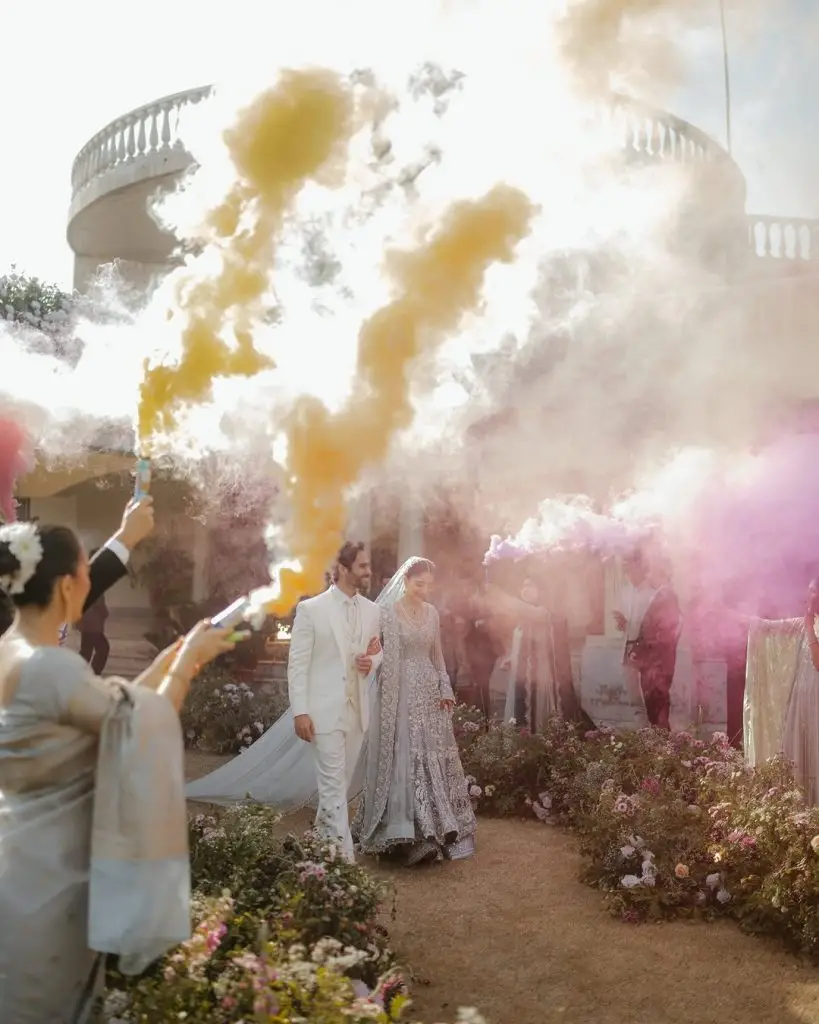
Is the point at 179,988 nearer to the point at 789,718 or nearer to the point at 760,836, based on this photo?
the point at 760,836

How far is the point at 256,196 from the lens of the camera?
5.56 meters

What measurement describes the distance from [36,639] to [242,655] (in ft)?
32.8

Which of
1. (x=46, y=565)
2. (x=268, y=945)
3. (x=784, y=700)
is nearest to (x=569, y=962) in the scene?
(x=268, y=945)

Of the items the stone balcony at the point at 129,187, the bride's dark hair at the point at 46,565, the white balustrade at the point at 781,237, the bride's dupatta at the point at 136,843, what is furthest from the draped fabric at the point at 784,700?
the stone balcony at the point at 129,187

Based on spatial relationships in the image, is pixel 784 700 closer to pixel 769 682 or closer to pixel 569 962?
pixel 769 682

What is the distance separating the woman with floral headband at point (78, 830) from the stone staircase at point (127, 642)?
11.8m

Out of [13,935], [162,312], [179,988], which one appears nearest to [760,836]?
[179,988]

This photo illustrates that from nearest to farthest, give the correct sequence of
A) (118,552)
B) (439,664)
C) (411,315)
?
(118,552)
(411,315)
(439,664)

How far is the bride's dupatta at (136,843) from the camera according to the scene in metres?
2.73

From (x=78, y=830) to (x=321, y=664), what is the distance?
3.34 m

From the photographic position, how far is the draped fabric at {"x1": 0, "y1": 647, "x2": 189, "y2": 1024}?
108 inches

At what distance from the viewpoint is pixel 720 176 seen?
9023 millimetres

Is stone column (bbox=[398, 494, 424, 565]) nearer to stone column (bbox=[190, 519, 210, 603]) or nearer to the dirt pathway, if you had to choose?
stone column (bbox=[190, 519, 210, 603])

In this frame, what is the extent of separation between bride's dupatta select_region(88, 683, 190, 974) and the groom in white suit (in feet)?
9.98
